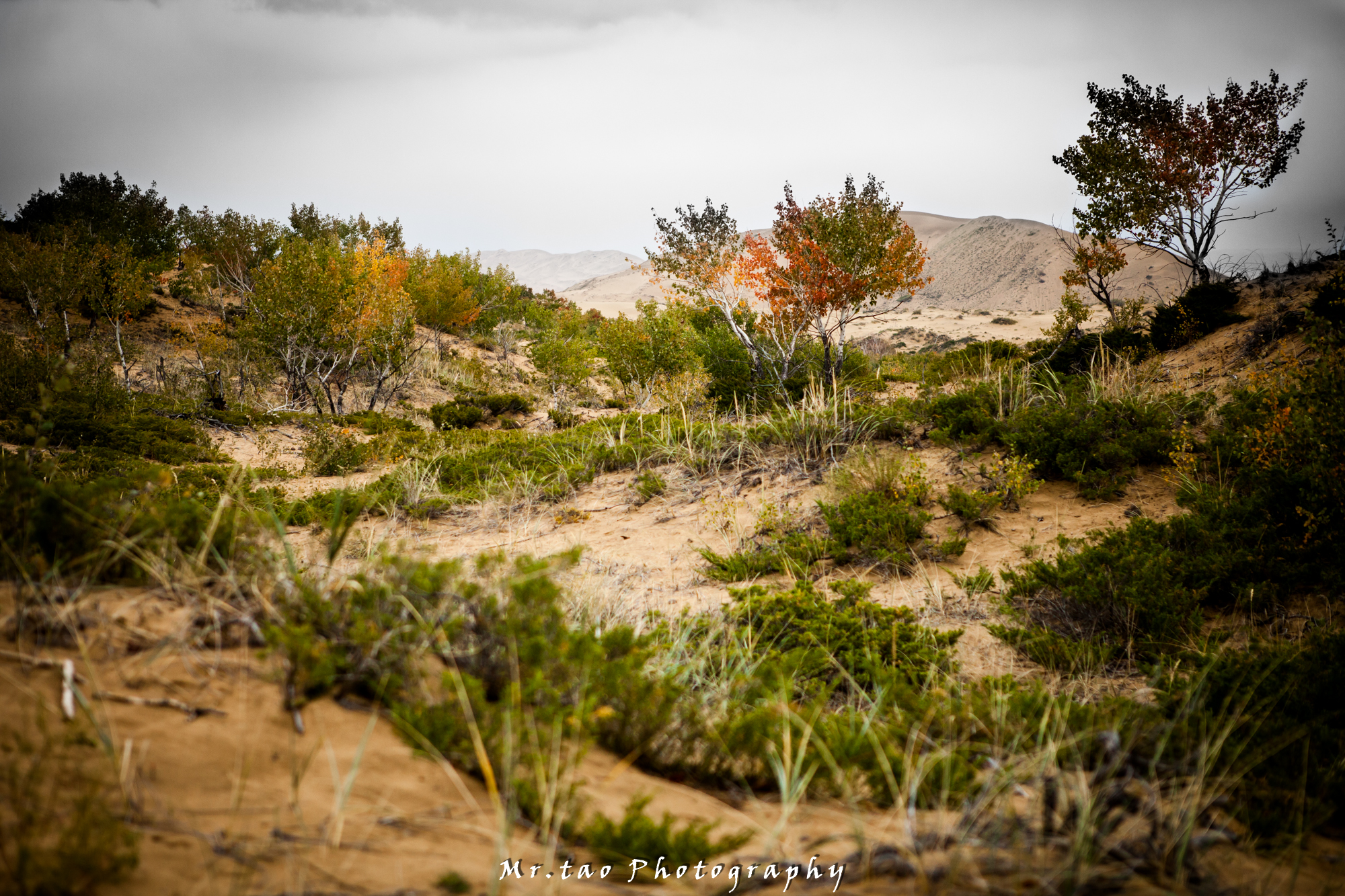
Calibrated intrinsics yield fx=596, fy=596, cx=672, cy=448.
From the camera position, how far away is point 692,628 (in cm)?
384

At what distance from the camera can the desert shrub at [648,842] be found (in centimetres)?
164

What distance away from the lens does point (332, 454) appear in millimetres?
10148

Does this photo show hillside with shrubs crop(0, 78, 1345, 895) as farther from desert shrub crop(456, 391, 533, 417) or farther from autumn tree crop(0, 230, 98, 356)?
autumn tree crop(0, 230, 98, 356)

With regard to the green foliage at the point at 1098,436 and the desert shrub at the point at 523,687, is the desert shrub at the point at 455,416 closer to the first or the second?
the green foliage at the point at 1098,436

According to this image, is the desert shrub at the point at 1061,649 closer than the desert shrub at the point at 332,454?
Yes

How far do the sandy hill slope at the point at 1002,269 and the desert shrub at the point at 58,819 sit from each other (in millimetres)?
49716

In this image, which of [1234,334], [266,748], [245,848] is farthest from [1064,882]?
[1234,334]

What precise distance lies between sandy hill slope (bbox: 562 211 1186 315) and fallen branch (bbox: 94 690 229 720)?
4938 centimetres

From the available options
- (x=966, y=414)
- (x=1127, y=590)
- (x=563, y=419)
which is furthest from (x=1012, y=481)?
(x=563, y=419)

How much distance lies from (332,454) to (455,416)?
5.41 metres

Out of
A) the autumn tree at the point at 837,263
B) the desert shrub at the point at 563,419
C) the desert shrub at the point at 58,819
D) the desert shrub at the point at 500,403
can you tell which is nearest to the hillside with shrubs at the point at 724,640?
the desert shrub at the point at 58,819

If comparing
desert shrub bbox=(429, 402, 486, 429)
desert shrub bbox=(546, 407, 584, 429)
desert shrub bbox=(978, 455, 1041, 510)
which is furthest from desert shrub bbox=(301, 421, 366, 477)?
desert shrub bbox=(978, 455, 1041, 510)

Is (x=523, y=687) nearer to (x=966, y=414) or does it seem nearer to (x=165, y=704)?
(x=165, y=704)

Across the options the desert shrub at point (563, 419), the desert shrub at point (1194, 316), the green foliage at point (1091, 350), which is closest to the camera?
the desert shrub at point (1194, 316)
